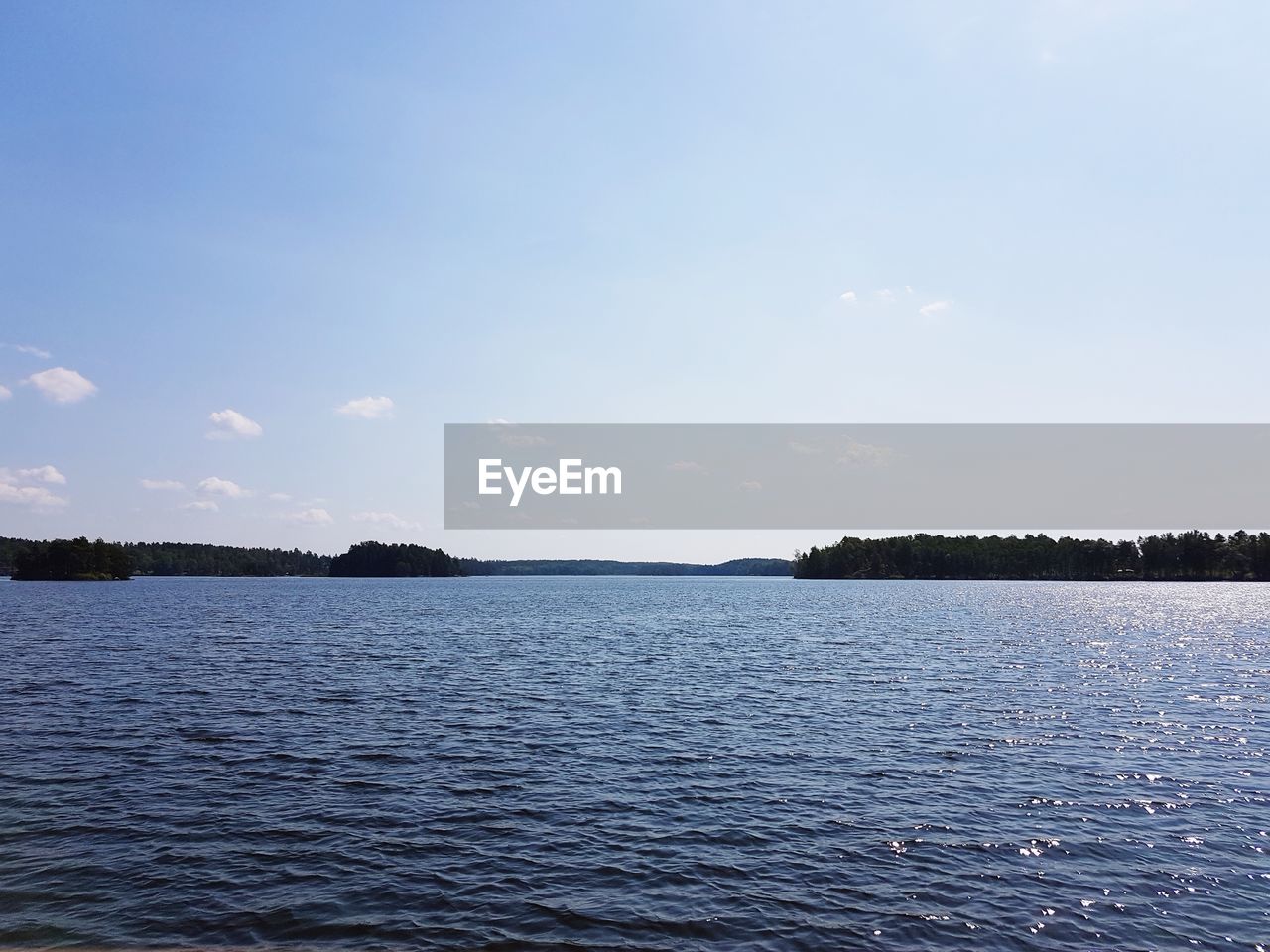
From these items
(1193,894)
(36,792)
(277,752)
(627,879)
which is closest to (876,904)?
(627,879)

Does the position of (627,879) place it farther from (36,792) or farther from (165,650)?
(165,650)

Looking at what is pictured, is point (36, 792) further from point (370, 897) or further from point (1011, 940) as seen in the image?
point (1011, 940)

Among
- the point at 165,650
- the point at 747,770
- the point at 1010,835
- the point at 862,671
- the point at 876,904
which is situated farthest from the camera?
the point at 165,650

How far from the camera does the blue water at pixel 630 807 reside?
17297 millimetres

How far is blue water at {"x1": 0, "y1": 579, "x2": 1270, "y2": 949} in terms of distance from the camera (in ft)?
56.7

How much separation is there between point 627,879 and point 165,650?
63710 mm

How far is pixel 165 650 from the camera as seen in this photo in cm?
6744

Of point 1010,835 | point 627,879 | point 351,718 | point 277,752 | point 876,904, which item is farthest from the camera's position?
point 351,718

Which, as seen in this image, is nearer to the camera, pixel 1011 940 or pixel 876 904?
pixel 1011 940

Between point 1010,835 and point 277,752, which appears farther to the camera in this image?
point 277,752

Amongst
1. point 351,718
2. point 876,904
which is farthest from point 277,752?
point 876,904

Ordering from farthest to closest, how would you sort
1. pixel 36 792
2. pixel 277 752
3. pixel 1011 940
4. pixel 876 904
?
pixel 277 752 → pixel 36 792 → pixel 876 904 → pixel 1011 940

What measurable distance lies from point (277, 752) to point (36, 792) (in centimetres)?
801

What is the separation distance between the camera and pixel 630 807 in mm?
24844
